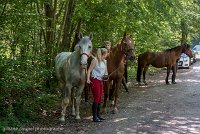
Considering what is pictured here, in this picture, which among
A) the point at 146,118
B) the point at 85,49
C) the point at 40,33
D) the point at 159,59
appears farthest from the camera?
the point at 159,59

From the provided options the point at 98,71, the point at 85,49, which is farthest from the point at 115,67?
the point at 85,49

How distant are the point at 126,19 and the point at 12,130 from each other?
27.3 feet

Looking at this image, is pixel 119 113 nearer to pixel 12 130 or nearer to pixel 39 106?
pixel 39 106

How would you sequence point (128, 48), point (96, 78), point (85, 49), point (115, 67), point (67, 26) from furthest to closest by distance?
point (67, 26) < point (115, 67) < point (128, 48) < point (96, 78) < point (85, 49)

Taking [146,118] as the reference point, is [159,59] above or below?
above

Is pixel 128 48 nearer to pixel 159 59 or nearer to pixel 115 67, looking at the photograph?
pixel 115 67

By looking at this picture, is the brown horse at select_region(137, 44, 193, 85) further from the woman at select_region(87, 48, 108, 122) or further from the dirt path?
the woman at select_region(87, 48, 108, 122)

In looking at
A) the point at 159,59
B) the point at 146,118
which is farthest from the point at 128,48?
the point at 159,59

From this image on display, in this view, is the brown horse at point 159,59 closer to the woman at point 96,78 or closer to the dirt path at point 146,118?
the dirt path at point 146,118

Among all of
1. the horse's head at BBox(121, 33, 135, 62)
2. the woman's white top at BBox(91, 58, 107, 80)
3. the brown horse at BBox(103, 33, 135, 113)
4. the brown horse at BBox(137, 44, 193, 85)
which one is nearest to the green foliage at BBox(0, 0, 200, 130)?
the brown horse at BBox(137, 44, 193, 85)

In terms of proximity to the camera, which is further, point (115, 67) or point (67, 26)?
point (67, 26)

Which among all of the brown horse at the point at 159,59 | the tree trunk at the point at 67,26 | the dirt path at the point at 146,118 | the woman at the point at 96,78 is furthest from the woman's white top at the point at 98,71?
the brown horse at the point at 159,59

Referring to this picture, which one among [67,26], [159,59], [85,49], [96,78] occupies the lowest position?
[96,78]

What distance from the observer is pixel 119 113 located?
10203 millimetres
